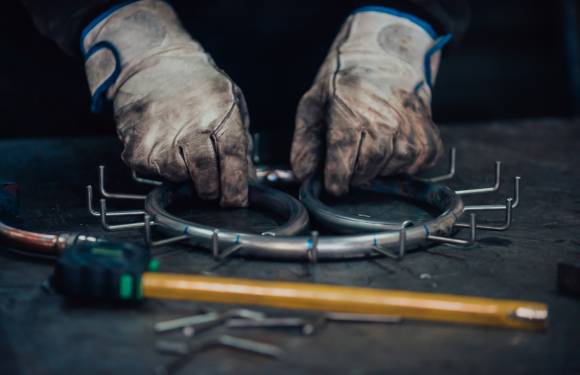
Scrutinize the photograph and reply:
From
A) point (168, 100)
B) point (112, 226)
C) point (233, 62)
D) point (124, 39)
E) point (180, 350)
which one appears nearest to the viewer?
point (180, 350)

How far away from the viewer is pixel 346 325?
3.40 feet

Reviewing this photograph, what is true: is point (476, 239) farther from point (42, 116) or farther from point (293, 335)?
point (42, 116)

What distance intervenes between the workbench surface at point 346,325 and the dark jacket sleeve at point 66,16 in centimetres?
34

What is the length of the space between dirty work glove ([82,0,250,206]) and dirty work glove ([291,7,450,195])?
0.17m

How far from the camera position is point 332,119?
4.98 feet

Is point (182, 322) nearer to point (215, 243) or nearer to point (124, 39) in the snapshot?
point (215, 243)

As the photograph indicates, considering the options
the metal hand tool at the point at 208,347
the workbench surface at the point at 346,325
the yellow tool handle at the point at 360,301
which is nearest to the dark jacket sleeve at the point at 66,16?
the workbench surface at the point at 346,325

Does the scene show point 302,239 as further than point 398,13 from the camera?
No

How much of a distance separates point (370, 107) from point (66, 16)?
29.5 inches

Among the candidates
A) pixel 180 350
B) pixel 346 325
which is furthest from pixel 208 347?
pixel 346 325

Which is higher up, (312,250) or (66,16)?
(66,16)

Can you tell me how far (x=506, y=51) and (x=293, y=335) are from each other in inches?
112

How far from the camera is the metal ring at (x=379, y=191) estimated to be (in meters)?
1.34

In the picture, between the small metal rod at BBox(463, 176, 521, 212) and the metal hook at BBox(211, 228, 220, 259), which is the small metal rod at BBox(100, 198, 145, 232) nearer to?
the metal hook at BBox(211, 228, 220, 259)
